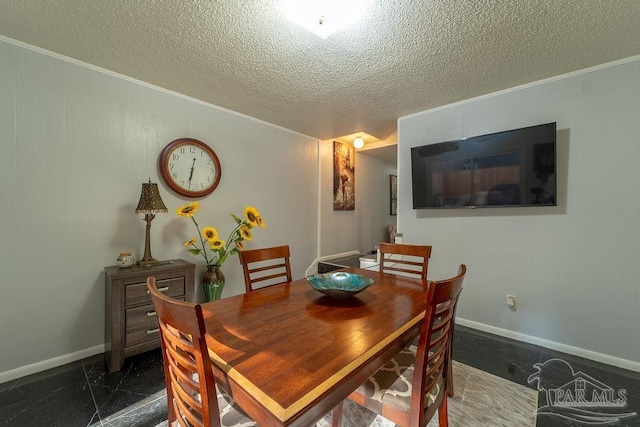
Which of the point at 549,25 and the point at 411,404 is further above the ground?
the point at 549,25

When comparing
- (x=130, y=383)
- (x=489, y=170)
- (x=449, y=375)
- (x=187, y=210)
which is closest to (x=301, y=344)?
(x=449, y=375)

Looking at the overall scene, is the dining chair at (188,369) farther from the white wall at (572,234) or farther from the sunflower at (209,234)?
the white wall at (572,234)

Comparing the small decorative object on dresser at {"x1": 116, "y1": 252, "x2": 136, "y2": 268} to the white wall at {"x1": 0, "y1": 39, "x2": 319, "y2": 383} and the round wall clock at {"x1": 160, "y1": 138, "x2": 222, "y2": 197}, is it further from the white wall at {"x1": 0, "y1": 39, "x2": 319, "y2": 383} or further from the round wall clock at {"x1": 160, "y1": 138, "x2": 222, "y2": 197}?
the round wall clock at {"x1": 160, "y1": 138, "x2": 222, "y2": 197}

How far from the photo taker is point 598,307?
2.08 metres

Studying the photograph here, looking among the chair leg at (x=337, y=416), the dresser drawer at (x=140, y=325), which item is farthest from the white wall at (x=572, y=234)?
the dresser drawer at (x=140, y=325)

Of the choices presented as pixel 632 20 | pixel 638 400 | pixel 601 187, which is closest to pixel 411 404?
pixel 638 400

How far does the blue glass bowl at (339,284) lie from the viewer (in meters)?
1.33

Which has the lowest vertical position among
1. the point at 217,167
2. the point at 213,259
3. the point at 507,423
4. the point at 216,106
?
the point at 507,423

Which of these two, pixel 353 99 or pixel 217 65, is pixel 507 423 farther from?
pixel 217 65

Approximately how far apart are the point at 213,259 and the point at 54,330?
125 cm

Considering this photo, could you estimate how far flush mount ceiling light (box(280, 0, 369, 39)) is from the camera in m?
1.48

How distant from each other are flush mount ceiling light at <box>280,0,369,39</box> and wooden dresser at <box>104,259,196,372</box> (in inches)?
78.0

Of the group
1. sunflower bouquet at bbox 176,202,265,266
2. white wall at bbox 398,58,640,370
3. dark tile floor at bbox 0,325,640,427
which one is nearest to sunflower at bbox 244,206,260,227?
sunflower bouquet at bbox 176,202,265,266

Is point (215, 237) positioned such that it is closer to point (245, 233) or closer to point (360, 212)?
point (245, 233)
